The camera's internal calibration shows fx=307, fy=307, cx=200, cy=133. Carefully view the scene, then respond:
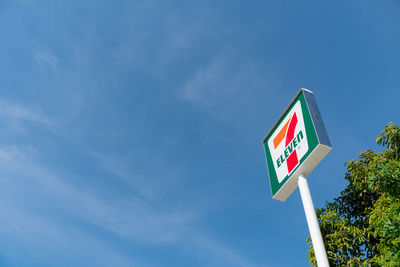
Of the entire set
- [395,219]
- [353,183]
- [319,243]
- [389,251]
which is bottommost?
[319,243]

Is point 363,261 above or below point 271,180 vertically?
below

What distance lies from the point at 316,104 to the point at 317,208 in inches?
182

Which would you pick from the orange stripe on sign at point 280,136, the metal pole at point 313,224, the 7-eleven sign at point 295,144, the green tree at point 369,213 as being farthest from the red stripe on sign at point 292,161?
the green tree at point 369,213

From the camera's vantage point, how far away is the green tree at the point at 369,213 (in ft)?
25.2

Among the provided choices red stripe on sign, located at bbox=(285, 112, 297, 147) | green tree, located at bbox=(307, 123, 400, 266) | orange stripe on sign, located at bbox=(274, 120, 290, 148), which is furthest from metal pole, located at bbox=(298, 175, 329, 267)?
green tree, located at bbox=(307, 123, 400, 266)

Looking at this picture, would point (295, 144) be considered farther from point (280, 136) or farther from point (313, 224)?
point (313, 224)

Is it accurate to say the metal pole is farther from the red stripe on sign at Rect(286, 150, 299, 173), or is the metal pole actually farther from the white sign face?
the white sign face

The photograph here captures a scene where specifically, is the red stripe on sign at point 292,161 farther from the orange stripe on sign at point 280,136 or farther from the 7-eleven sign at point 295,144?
the orange stripe on sign at point 280,136

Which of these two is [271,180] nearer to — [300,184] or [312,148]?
[300,184]

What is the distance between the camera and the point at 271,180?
661cm

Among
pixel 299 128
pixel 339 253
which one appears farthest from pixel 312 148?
pixel 339 253

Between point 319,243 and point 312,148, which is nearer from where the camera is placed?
point 319,243

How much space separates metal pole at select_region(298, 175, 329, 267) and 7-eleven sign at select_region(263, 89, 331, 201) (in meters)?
0.28

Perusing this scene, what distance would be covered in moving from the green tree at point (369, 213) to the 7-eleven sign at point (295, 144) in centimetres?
330
